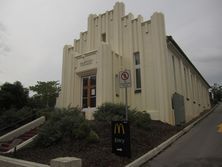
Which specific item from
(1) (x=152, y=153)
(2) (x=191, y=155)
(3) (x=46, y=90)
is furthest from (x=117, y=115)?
(3) (x=46, y=90)

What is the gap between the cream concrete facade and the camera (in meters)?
15.1

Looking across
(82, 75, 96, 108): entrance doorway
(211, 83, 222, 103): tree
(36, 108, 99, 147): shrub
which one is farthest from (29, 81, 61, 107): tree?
(211, 83, 222, 103): tree

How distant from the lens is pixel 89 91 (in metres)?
16.7

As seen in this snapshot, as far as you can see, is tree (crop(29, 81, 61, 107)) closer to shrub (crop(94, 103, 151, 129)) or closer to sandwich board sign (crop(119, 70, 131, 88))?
shrub (crop(94, 103, 151, 129))

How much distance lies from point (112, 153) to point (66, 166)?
2.25 metres

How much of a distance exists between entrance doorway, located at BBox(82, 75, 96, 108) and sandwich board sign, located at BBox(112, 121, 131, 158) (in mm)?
8802

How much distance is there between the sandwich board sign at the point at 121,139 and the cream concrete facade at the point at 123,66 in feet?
24.0

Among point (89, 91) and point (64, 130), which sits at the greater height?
point (89, 91)

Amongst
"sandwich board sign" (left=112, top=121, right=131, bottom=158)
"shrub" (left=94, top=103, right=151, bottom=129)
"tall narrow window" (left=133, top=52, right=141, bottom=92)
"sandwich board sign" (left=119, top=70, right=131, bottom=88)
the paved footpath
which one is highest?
"tall narrow window" (left=133, top=52, right=141, bottom=92)

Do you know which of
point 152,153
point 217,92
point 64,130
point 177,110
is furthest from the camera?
point 217,92

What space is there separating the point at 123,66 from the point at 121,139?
10174mm

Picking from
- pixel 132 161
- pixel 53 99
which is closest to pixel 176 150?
pixel 132 161

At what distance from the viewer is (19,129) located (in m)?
13.1

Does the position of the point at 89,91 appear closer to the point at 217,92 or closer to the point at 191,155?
the point at 191,155
